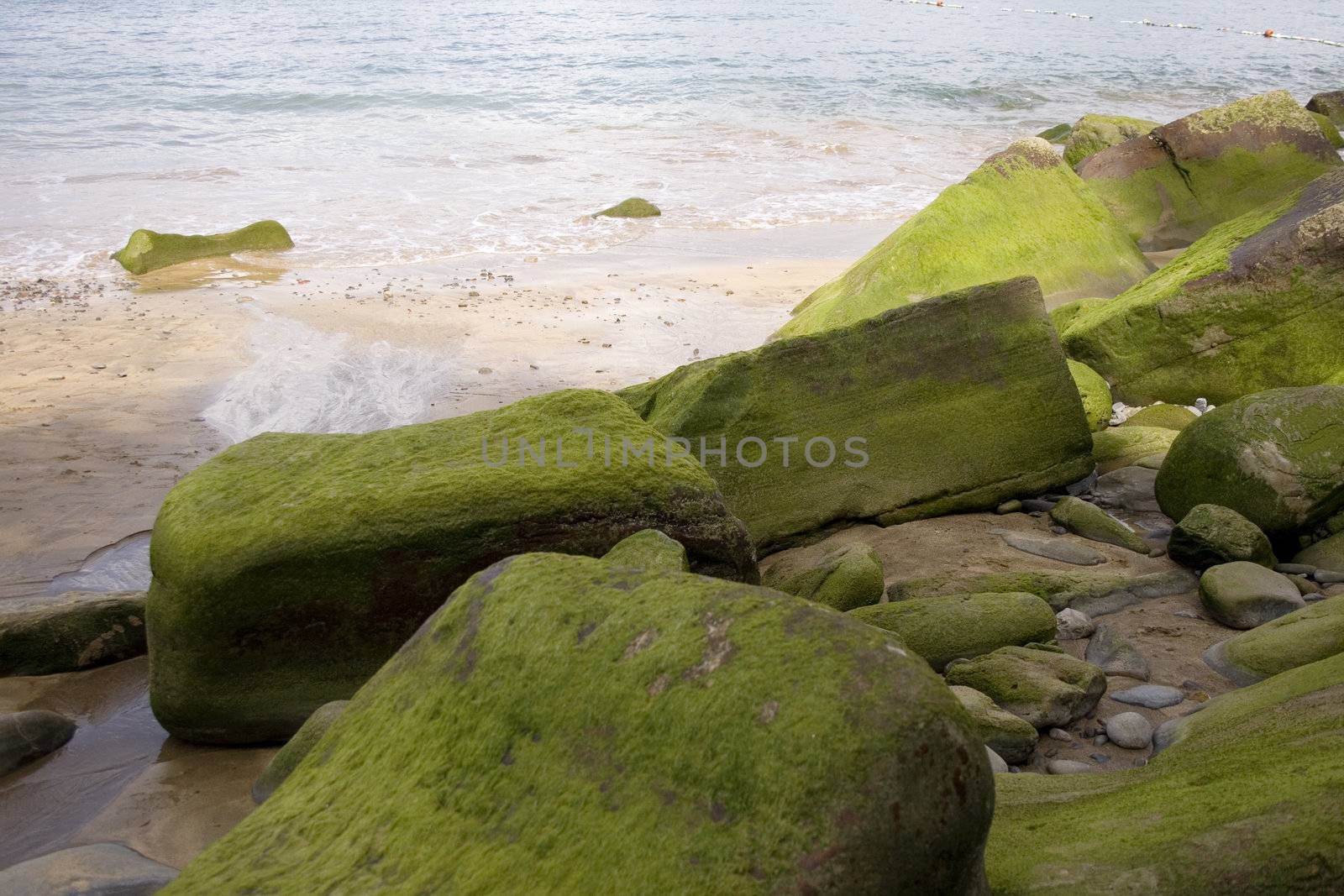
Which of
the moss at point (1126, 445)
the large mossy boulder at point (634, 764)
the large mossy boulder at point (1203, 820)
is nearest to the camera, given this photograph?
the large mossy boulder at point (634, 764)

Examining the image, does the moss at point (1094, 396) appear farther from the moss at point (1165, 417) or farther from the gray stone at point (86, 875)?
the gray stone at point (86, 875)

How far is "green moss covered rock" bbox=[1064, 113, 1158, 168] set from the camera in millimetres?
12969

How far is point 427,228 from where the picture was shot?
44.8ft

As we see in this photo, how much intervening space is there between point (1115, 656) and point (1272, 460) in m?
1.52

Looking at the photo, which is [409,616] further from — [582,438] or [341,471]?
[582,438]

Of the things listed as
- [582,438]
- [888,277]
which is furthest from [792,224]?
[582,438]

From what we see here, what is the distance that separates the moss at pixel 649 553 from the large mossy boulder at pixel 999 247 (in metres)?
4.14

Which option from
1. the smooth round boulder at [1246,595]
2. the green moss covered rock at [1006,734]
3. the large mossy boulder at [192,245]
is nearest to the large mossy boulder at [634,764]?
the green moss covered rock at [1006,734]

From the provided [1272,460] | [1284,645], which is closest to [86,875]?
[1284,645]

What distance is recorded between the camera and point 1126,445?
241 inches

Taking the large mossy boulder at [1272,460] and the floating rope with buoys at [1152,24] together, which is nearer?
the large mossy boulder at [1272,460]

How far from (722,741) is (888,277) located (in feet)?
21.3

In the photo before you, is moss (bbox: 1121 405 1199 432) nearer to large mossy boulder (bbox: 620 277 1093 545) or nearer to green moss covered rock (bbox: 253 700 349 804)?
large mossy boulder (bbox: 620 277 1093 545)

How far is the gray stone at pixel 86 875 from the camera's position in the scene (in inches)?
110
